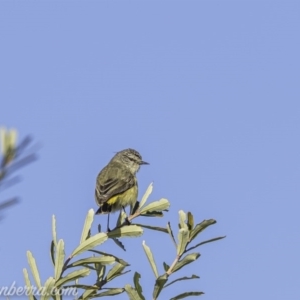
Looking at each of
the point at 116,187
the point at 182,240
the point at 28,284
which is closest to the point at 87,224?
the point at 182,240

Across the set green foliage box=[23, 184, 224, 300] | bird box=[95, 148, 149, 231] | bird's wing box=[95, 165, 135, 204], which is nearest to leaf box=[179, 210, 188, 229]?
green foliage box=[23, 184, 224, 300]

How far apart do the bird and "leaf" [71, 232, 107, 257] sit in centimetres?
484

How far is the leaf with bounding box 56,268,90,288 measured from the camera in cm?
232

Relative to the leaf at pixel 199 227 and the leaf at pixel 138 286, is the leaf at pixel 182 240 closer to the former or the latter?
the leaf at pixel 199 227

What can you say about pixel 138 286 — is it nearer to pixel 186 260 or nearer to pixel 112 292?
pixel 112 292

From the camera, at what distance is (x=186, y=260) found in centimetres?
260

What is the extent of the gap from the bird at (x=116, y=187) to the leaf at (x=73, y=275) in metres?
4.98

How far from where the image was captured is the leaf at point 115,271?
103 inches

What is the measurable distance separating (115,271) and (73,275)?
292 millimetres

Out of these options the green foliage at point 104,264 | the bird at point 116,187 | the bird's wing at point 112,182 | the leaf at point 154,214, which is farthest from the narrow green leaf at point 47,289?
the bird's wing at point 112,182

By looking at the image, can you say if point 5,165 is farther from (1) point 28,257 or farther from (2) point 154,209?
(2) point 154,209

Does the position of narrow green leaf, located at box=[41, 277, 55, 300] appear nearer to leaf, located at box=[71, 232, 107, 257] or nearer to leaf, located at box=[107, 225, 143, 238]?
leaf, located at box=[71, 232, 107, 257]

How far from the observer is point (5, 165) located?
0.96m

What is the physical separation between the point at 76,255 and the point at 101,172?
274 inches
